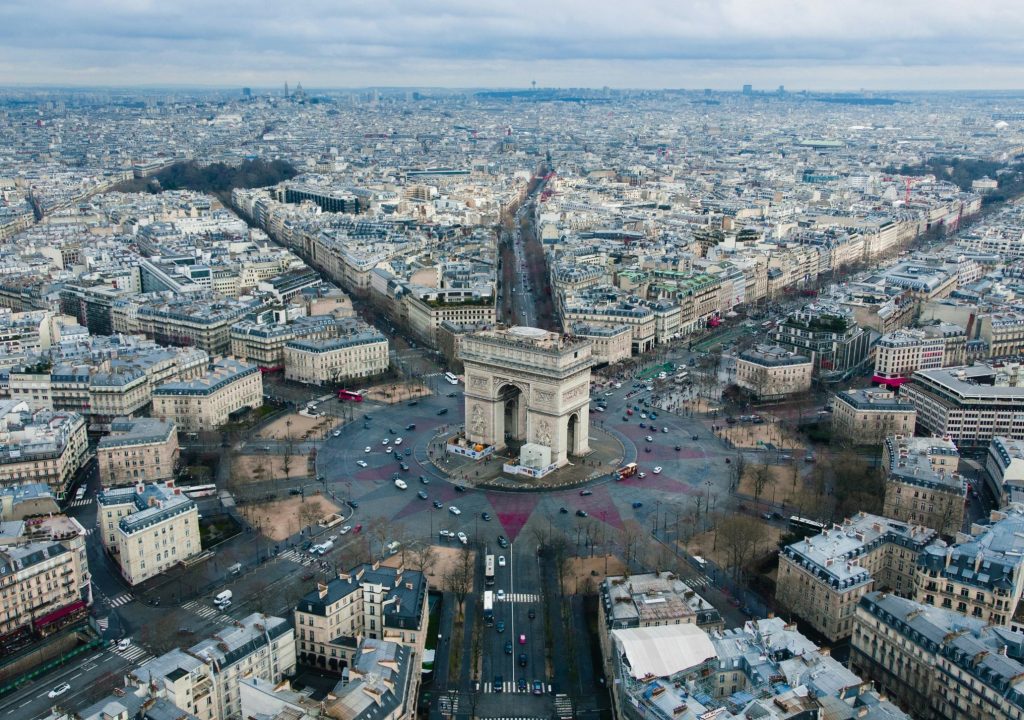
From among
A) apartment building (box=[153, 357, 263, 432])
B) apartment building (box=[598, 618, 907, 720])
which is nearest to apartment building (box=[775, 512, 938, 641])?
apartment building (box=[598, 618, 907, 720])

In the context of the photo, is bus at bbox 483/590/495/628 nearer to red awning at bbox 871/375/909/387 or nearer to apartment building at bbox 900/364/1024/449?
apartment building at bbox 900/364/1024/449

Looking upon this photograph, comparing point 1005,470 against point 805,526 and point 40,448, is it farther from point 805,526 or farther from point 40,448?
point 40,448

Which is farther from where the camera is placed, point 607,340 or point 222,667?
point 607,340

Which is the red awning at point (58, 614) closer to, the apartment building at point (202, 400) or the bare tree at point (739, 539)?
the apartment building at point (202, 400)

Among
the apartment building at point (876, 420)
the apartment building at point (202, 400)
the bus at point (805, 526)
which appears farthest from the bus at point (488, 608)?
the apartment building at point (876, 420)

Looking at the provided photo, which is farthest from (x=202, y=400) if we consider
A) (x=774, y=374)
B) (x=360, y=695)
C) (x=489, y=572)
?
(x=774, y=374)

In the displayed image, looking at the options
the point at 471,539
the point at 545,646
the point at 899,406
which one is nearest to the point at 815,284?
the point at 899,406
